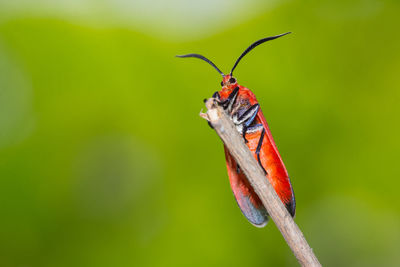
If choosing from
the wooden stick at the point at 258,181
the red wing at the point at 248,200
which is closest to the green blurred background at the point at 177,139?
→ the red wing at the point at 248,200

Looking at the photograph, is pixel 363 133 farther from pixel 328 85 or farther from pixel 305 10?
pixel 305 10

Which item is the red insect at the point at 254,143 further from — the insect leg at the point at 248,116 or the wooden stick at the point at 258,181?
the wooden stick at the point at 258,181

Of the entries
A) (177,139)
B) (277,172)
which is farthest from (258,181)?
(177,139)

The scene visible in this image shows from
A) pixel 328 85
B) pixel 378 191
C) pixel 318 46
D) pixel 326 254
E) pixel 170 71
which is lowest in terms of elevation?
pixel 326 254

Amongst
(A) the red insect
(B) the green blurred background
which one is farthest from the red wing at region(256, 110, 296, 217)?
(B) the green blurred background

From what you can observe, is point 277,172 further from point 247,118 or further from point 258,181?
point 258,181

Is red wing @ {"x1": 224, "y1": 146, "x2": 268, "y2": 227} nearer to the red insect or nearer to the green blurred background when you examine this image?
the red insect

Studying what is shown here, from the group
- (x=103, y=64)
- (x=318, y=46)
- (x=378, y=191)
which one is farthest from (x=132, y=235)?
(x=318, y=46)
